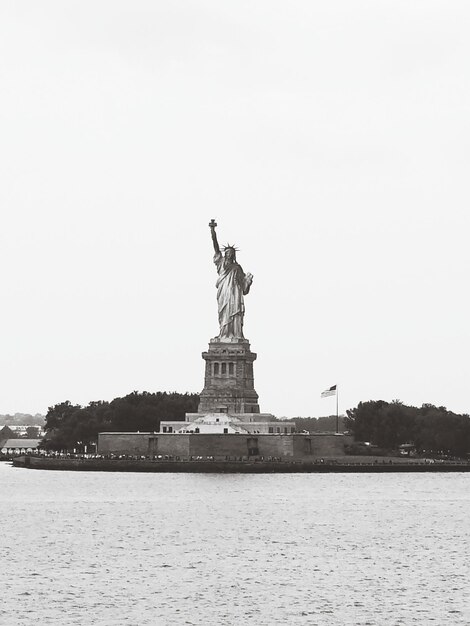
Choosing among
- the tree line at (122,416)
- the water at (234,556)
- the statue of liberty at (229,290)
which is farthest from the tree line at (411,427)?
the water at (234,556)

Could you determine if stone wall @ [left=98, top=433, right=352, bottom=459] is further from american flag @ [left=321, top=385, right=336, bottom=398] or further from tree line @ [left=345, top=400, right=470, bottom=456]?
tree line @ [left=345, top=400, right=470, bottom=456]

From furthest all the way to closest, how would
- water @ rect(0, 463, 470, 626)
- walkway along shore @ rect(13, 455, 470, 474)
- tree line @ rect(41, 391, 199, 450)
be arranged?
1. tree line @ rect(41, 391, 199, 450)
2. walkway along shore @ rect(13, 455, 470, 474)
3. water @ rect(0, 463, 470, 626)

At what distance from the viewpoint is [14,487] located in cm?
9038

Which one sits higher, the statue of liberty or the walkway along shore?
the statue of liberty

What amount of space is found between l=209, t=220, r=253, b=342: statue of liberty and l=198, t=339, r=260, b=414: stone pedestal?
3.88 feet

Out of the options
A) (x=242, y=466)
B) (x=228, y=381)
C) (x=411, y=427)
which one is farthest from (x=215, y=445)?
(x=411, y=427)

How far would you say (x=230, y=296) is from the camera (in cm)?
11625

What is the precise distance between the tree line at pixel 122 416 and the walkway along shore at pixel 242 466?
18.2 m

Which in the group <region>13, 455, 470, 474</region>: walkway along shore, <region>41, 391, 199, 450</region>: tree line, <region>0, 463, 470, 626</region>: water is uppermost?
<region>41, 391, 199, 450</region>: tree line

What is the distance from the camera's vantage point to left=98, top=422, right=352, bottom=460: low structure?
354 ft

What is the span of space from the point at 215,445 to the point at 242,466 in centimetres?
716

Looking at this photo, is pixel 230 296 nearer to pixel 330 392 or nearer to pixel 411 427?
pixel 330 392

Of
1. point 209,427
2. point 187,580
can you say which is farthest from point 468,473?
point 187,580

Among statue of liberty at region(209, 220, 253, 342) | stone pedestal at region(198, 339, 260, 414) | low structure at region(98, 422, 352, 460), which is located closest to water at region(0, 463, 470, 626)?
low structure at region(98, 422, 352, 460)
